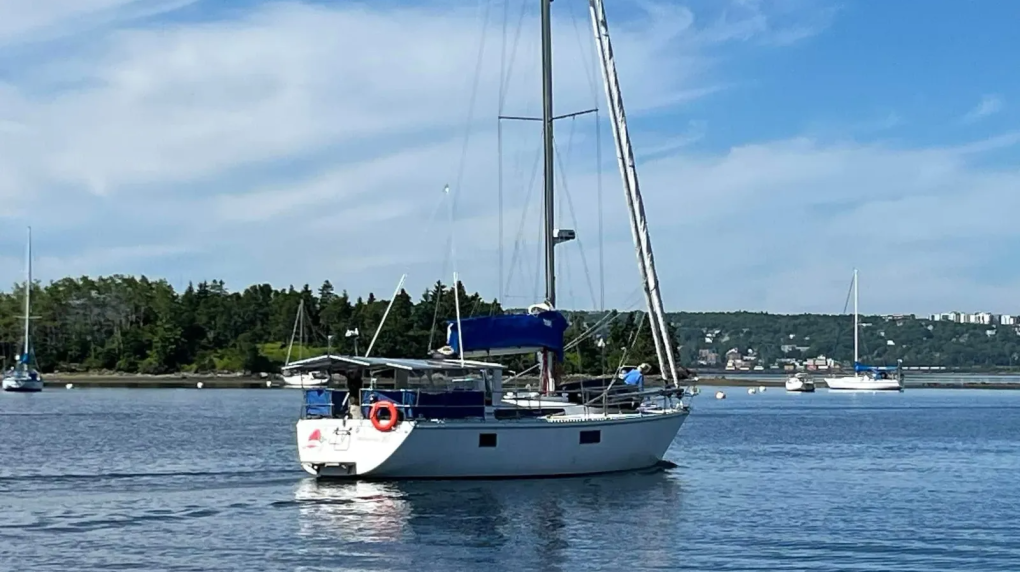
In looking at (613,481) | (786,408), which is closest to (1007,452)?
(613,481)

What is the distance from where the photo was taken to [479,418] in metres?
38.4

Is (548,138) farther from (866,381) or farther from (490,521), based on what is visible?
(866,381)

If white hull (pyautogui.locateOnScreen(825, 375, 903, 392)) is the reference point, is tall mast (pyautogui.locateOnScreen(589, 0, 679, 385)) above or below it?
above

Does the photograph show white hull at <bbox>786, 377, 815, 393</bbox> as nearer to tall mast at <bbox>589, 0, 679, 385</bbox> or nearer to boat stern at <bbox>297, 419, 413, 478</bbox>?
tall mast at <bbox>589, 0, 679, 385</bbox>

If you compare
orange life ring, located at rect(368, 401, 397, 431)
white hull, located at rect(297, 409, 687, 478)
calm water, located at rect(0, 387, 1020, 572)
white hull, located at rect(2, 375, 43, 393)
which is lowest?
calm water, located at rect(0, 387, 1020, 572)

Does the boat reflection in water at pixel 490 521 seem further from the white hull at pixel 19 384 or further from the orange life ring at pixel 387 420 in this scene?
the white hull at pixel 19 384

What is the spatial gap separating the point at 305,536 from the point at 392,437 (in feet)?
23.3

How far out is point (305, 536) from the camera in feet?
98.6

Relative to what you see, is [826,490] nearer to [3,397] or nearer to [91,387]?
[3,397]

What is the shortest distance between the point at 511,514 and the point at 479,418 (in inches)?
190

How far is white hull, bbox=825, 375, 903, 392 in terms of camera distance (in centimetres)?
17175

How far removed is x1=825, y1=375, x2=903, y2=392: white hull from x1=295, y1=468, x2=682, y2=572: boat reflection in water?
136018 mm

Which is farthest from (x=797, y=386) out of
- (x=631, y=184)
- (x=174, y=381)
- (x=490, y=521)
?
(x=490, y=521)

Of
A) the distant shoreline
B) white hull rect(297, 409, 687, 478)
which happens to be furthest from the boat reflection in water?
the distant shoreline
